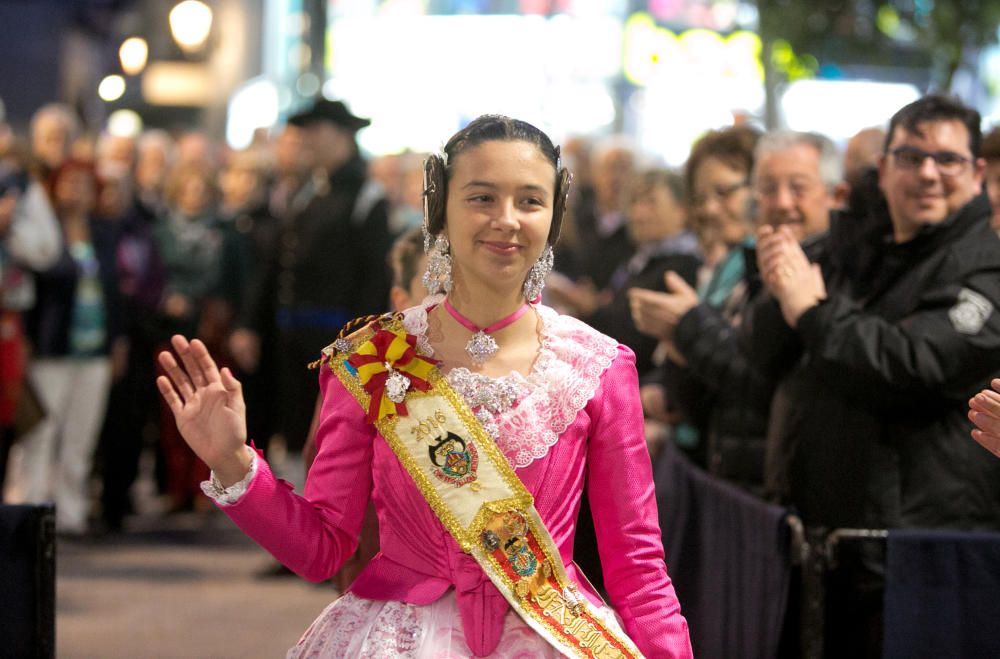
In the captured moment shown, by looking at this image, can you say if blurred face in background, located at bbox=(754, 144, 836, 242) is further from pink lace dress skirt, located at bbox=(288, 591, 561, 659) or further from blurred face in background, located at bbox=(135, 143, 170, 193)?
blurred face in background, located at bbox=(135, 143, 170, 193)

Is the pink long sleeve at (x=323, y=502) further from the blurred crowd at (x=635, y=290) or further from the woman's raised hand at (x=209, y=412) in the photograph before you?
the blurred crowd at (x=635, y=290)

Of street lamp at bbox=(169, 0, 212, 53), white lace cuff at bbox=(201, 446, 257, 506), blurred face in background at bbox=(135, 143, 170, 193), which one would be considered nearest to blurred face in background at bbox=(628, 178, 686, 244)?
white lace cuff at bbox=(201, 446, 257, 506)

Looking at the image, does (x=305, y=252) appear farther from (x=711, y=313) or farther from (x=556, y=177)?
(x=556, y=177)

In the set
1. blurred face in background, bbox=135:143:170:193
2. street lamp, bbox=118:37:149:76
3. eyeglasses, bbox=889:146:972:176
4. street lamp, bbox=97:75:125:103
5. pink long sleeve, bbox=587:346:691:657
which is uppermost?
street lamp, bbox=118:37:149:76

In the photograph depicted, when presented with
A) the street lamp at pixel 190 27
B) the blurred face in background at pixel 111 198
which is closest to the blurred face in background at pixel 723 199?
the blurred face in background at pixel 111 198

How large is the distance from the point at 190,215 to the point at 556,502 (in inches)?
290

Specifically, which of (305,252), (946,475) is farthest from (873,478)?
→ (305,252)

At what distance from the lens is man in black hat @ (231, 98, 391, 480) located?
794 centimetres

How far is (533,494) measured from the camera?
2908 mm

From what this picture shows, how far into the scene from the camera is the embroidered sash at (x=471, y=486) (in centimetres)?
280

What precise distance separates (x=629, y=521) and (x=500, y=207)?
0.64 m

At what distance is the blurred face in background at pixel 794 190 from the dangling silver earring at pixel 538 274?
211cm

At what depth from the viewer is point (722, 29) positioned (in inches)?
874

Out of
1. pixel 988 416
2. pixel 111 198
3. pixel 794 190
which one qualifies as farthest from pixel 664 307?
pixel 111 198
